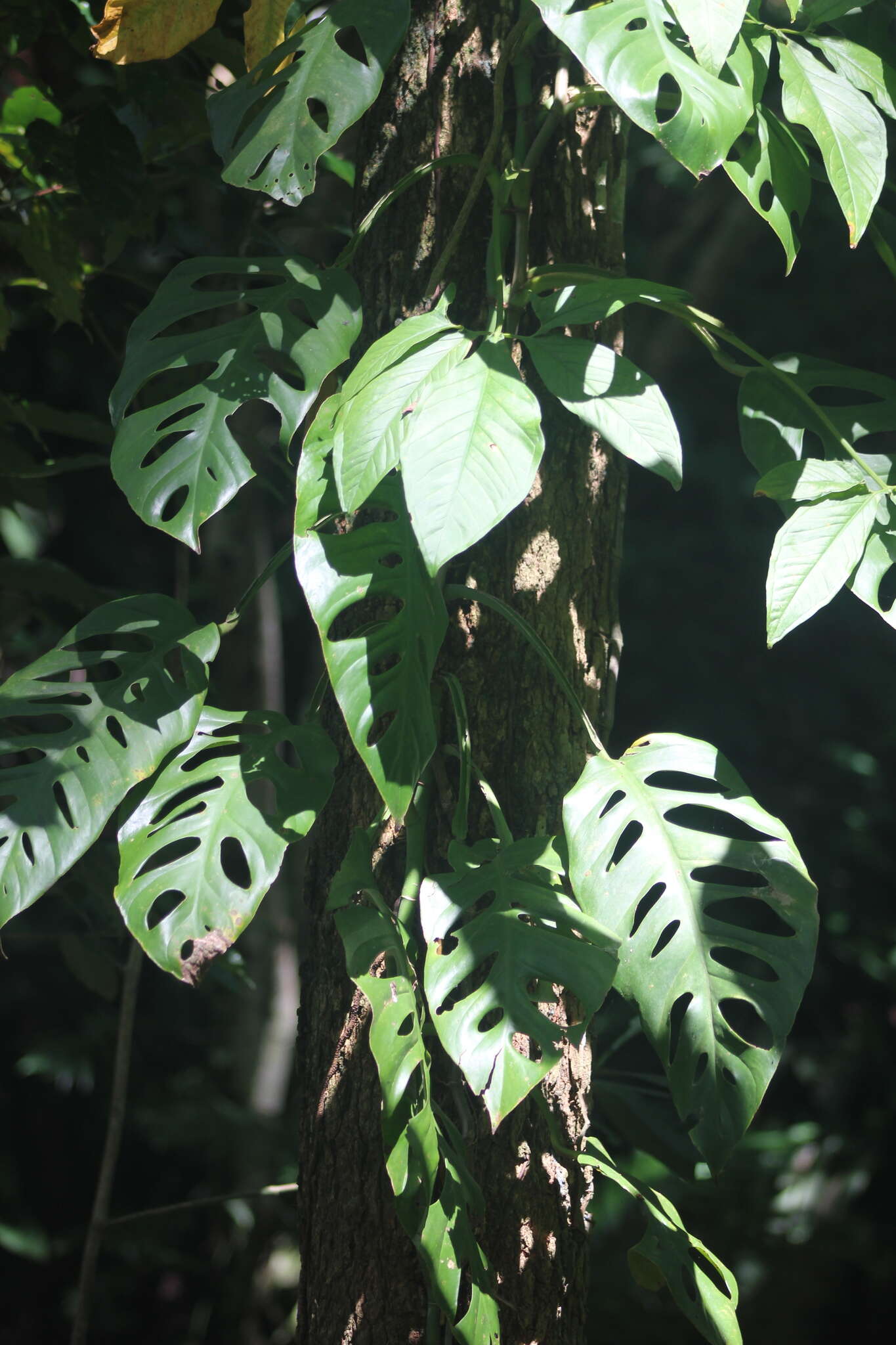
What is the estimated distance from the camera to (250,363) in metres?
0.81

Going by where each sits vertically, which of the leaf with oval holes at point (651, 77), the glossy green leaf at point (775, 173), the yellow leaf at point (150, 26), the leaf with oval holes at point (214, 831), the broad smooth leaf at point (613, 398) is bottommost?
the leaf with oval holes at point (214, 831)

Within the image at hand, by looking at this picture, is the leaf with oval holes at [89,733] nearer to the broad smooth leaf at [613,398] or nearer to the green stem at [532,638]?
the green stem at [532,638]

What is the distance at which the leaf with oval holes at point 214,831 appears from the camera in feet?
2.35

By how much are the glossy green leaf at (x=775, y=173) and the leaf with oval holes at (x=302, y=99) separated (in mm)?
272

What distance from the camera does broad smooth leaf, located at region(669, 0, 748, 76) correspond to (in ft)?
2.17

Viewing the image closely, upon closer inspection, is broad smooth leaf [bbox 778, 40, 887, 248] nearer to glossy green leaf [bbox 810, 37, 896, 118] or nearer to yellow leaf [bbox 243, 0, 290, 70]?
glossy green leaf [bbox 810, 37, 896, 118]

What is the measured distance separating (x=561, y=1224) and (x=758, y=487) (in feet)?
2.00

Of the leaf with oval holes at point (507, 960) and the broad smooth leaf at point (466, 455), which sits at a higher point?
the broad smooth leaf at point (466, 455)

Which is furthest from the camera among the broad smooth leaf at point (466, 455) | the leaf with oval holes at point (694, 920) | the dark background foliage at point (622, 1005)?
the dark background foliage at point (622, 1005)

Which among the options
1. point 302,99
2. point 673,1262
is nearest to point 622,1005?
point 673,1262

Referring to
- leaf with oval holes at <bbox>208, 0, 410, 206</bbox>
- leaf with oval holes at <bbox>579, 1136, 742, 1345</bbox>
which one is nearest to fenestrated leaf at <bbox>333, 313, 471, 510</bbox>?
leaf with oval holes at <bbox>208, 0, 410, 206</bbox>

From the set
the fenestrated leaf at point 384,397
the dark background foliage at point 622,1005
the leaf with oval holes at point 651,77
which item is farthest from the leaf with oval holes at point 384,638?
the dark background foliage at point 622,1005

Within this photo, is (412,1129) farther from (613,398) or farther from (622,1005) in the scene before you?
(622,1005)

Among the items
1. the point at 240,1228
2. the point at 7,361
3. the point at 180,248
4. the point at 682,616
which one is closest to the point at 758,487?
the point at 180,248
